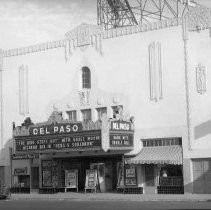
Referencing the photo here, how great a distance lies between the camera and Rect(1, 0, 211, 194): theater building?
35031mm

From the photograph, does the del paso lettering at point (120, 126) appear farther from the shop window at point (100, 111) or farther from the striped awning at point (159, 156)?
the shop window at point (100, 111)

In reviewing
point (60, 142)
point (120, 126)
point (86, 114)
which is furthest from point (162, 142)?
point (60, 142)

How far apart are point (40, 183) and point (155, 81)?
1094 centimetres

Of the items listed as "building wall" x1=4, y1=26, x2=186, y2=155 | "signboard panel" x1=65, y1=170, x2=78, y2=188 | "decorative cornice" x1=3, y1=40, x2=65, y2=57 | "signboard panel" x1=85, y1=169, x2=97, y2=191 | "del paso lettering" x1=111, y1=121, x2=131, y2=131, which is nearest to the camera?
"building wall" x1=4, y1=26, x2=186, y2=155

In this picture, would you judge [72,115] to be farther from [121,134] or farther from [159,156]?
[159,156]

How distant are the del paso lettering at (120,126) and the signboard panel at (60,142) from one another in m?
0.97

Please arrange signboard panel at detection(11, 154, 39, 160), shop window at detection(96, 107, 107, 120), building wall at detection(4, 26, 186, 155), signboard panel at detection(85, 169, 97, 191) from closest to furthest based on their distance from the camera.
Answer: building wall at detection(4, 26, 186, 155), signboard panel at detection(85, 169, 97, 191), shop window at detection(96, 107, 107, 120), signboard panel at detection(11, 154, 39, 160)

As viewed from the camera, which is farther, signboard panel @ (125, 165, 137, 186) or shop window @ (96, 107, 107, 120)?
shop window @ (96, 107, 107, 120)

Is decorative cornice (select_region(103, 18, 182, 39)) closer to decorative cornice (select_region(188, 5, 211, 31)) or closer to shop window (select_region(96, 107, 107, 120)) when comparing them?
decorative cornice (select_region(188, 5, 211, 31))

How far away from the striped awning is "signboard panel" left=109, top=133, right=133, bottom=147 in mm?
982

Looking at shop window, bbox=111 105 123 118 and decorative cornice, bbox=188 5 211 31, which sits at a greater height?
decorative cornice, bbox=188 5 211 31

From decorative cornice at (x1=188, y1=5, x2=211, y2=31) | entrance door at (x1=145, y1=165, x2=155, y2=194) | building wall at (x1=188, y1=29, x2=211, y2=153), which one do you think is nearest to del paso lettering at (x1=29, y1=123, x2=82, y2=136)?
entrance door at (x1=145, y1=165, x2=155, y2=194)

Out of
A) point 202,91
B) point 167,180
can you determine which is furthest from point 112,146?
point 202,91

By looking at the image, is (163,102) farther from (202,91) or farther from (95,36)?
(95,36)
